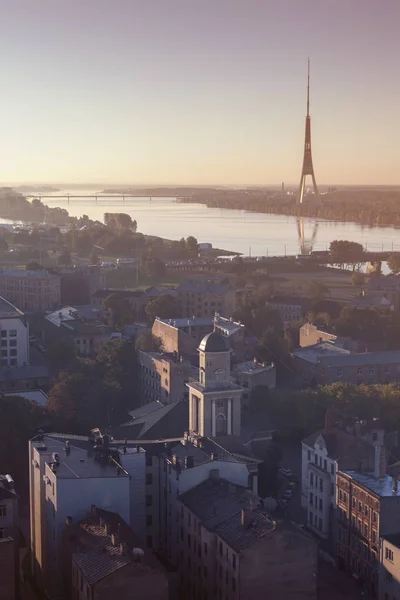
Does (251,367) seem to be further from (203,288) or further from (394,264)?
(394,264)

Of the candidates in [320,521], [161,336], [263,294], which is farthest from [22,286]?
[320,521]

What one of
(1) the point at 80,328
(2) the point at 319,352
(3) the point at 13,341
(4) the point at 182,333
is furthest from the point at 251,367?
(1) the point at 80,328

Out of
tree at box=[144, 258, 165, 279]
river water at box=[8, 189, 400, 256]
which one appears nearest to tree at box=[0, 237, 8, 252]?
tree at box=[144, 258, 165, 279]

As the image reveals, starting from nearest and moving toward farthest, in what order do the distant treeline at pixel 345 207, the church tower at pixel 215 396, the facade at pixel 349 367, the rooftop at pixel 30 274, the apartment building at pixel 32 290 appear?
1. the church tower at pixel 215 396
2. the facade at pixel 349 367
3. the apartment building at pixel 32 290
4. the rooftop at pixel 30 274
5. the distant treeline at pixel 345 207

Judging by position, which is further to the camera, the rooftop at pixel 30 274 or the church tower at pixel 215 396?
the rooftop at pixel 30 274

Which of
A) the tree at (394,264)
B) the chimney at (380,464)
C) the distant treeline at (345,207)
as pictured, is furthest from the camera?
the distant treeline at (345,207)

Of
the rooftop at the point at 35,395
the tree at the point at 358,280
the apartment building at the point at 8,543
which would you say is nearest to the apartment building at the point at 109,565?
the apartment building at the point at 8,543

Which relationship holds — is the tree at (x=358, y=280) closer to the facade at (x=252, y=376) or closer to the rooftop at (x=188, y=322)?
the rooftop at (x=188, y=322)

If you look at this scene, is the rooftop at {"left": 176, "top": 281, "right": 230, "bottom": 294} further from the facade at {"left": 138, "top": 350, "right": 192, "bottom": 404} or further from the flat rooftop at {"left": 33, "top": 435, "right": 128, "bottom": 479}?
the flat rooftop at {"left": 33, "top": 435, "right": 128, "bottom": 479}
